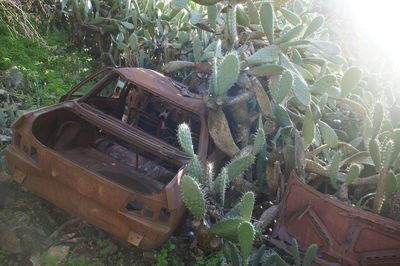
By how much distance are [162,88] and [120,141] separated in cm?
110

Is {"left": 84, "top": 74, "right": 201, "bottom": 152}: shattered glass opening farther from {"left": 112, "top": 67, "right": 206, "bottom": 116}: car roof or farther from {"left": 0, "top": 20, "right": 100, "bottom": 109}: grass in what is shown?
{"left": 0, "top": 20, "right": 100, "bottom": 109}: grass

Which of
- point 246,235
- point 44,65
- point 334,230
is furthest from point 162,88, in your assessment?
point 44,65

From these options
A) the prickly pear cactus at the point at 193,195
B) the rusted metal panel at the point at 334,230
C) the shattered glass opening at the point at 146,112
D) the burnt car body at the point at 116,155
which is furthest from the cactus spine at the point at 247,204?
the shattered glass opening at the point at 146,112

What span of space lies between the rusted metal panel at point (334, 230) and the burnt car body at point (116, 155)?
114 cm

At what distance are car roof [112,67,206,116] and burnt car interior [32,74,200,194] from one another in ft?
1.13

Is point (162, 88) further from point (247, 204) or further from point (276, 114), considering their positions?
point (247, 204)

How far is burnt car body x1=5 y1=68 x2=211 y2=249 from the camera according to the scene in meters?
3.16

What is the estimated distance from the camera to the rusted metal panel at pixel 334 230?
3229 millimetres

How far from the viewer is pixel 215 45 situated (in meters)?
5.03

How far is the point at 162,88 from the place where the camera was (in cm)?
416

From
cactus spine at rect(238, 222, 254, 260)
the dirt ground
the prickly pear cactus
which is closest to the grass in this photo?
the dirt ground

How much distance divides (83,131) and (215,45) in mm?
2166

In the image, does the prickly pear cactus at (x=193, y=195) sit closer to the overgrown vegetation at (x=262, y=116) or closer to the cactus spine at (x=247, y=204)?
the overgrown vegetation at (x=262, y=116)

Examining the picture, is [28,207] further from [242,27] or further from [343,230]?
[242,27]
